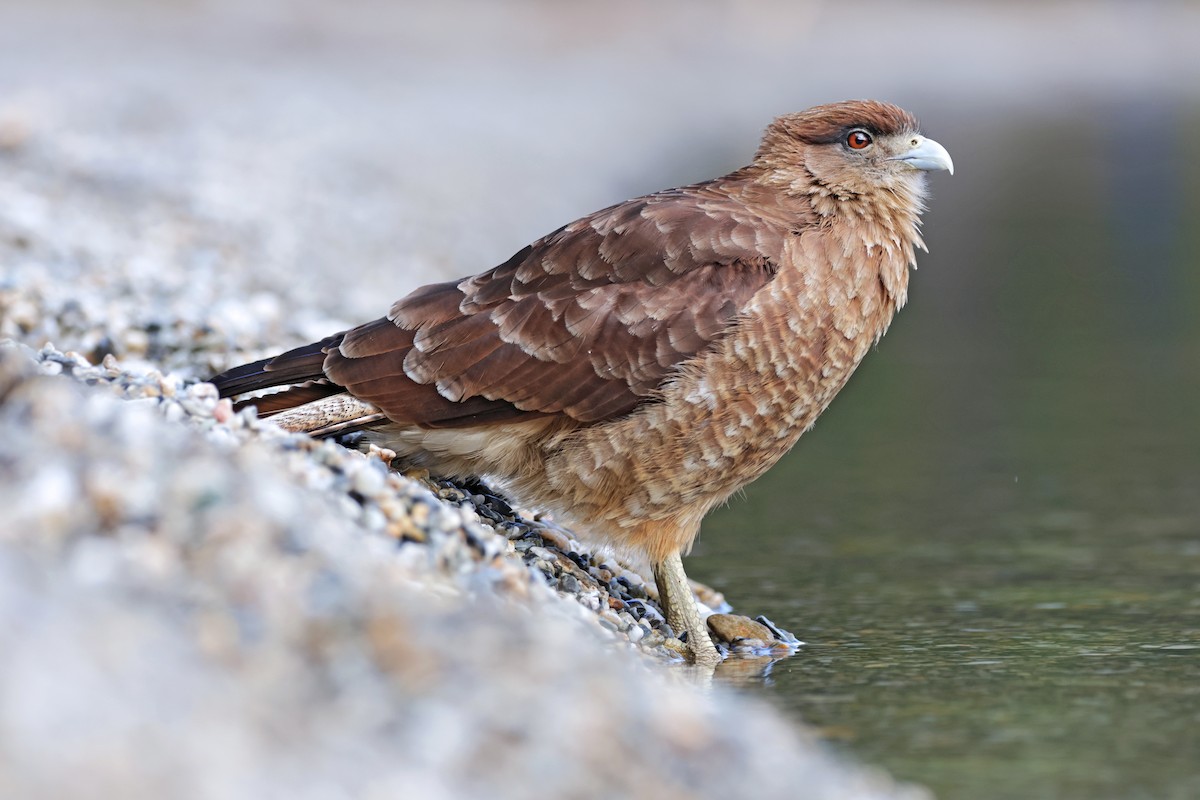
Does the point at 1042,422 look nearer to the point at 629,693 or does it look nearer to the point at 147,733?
the point at 629,693

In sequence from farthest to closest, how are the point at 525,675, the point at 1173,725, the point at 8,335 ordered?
the point at 8,335
the point at 1173,725
the point at 525,675

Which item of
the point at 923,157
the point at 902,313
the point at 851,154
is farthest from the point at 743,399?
the point at 902,313

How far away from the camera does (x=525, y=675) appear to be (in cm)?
425

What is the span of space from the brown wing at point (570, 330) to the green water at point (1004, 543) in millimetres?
1396

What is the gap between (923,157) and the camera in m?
7.43

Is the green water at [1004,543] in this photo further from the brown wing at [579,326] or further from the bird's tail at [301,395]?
the bird's tail at [301,395]

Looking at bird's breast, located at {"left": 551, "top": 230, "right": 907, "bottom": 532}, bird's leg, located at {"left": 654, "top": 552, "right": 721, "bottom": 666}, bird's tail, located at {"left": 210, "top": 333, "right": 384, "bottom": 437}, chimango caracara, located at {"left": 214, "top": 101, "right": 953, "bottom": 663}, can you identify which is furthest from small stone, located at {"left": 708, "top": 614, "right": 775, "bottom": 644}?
bird's tail, located at {"left": 210, "top": 333, "right": 384, "bottom": 437}

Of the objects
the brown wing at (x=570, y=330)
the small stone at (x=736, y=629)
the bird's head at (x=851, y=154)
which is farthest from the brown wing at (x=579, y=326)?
the small stone at (x=736, y=629)

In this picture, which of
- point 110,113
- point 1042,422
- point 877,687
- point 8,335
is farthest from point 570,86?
point 877,687

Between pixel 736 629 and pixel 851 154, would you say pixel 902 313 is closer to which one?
pixel 851 154

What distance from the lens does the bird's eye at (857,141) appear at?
24.2 ft

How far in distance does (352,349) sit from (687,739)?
3.10 metres

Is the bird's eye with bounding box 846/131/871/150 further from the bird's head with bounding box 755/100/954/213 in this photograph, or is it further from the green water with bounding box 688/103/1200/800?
the green water with bounding box 688/103/1200/800

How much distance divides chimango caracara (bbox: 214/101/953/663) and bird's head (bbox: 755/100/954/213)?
0.24 metres
